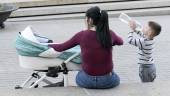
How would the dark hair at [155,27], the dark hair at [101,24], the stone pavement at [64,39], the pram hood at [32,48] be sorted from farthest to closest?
1. the stone pavement at [64,39]
2. the dark hair at [155,27]
3. the pram hood at [32,48]
4. the dark hair at [101,24]

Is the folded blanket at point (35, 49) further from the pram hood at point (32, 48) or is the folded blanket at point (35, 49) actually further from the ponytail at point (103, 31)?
the ponytail at point (103, 31)

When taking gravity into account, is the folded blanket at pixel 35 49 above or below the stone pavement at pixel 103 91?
above

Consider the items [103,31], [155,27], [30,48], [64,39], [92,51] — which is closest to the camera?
[103,31]

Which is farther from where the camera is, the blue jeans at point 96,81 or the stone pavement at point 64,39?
the stone pavement at point 64,39

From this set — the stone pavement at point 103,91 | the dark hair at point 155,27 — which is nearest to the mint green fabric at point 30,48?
the stone pavement at point 103,91

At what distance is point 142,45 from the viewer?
5609 mm

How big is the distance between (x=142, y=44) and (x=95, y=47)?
0.63 m

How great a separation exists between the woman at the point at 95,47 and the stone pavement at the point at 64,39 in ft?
4.77

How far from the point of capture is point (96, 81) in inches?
217

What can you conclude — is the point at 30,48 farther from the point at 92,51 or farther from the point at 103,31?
A: the point at 103,31

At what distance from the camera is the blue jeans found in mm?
5469

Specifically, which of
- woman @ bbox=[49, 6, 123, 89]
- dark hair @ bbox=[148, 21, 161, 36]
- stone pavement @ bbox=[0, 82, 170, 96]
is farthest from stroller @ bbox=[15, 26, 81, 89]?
dark hair @ bbox=[148, 21, 161, 36]

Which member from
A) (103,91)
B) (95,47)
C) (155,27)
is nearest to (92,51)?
(95,47)

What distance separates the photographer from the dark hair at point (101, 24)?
5.25 metres
